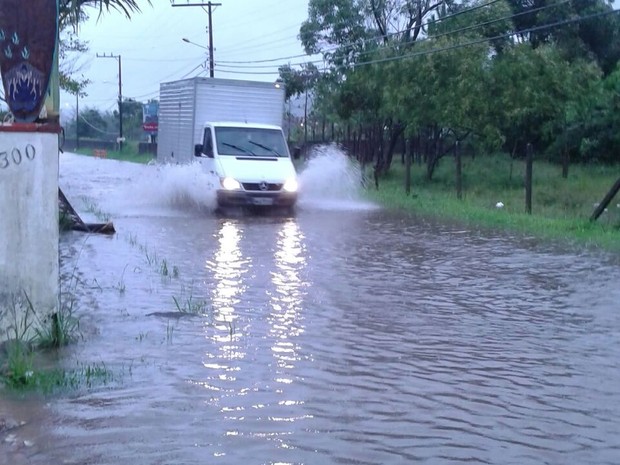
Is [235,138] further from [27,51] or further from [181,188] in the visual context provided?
[27,51]

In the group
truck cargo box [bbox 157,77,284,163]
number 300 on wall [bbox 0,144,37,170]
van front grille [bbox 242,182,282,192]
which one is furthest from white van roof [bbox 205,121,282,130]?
number 300 on wall [bbox 0,144,37,170]

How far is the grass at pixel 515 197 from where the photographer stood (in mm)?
17750

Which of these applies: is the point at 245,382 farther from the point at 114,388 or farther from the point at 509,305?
the point at 509,305

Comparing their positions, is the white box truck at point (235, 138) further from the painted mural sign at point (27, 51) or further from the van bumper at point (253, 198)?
the painted mural sign at point (27, 51)

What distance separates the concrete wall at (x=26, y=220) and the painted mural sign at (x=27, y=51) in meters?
0.23

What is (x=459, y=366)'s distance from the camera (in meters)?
7.92

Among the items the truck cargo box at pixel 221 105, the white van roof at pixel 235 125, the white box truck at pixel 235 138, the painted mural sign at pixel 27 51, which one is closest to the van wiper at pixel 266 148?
the white box truck at pixel 235 138

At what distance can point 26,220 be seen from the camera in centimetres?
780

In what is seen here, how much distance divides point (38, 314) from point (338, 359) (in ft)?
8.12

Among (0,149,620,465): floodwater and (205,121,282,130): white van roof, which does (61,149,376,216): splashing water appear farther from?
(0,149,620,465): floodwater

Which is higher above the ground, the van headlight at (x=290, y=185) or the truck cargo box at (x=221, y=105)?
the truck cargo box at (x=221, y=105)

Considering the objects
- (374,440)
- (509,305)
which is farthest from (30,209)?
(509,305)

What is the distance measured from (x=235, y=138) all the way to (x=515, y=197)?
A: 814 cm

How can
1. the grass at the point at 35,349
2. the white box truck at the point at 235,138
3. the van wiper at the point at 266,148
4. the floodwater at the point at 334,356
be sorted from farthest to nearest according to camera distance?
the van wiper at the point at 266,148
the white box truck at the point at 235,138
the grass at the point at 35,349
the floodwater at the point at 334,356
